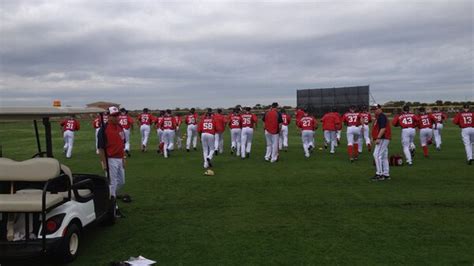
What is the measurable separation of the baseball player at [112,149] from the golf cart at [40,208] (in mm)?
1185

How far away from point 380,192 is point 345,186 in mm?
991

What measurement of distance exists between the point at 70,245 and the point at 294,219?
3.79 meters

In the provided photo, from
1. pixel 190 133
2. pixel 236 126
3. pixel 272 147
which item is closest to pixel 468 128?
pixel 272 147

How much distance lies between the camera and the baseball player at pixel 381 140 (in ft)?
35.3

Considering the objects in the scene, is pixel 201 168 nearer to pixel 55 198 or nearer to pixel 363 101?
pixel 55 198

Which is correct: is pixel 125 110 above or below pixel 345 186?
above

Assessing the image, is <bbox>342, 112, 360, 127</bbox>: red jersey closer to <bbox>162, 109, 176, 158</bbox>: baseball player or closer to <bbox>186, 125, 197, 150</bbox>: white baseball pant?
<bbox>162, 109, 176, 158</bbox>: baseball player

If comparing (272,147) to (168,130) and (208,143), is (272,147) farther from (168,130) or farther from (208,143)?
(168,130)

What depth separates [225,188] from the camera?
10.3 m

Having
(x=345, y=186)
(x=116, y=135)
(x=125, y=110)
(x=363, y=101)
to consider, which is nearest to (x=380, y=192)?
(x=345, y=186)

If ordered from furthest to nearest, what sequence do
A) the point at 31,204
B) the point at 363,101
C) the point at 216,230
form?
the point at 363,101
the point at 216,230
the point at 31,204

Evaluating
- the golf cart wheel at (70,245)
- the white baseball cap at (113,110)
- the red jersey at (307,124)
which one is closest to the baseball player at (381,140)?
the red jersey at (307,124)

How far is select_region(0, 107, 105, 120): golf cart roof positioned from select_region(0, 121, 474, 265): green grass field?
205 cm

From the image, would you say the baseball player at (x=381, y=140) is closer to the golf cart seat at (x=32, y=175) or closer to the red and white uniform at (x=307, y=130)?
the red and white uniform at (x=307, y=130)
